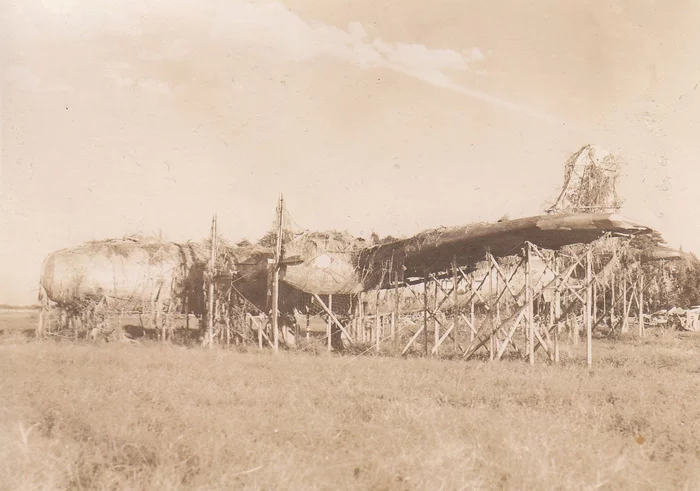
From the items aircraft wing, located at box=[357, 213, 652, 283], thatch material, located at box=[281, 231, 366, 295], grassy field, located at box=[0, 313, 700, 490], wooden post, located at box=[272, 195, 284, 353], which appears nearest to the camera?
grassy field, located at box=[0, 313, 700, 490]

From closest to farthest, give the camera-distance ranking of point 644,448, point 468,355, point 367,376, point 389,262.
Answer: point 644,448
point 367,376
point 468,355
point 389,262

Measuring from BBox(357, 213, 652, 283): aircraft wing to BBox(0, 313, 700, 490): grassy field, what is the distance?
3329 mm

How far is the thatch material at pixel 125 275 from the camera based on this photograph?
70.1 ft

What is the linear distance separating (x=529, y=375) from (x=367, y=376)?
11.0 feet

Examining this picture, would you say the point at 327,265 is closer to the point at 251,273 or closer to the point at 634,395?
the point at 251,273

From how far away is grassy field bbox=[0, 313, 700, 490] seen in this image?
5.50 m

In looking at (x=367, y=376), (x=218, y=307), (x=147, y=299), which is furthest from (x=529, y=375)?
(x=147, y=299)

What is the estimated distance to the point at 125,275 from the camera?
2191 cm

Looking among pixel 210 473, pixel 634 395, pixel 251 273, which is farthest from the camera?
pixel 251 273

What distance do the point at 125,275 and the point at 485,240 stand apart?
14371 millimetres

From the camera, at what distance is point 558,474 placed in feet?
18.3

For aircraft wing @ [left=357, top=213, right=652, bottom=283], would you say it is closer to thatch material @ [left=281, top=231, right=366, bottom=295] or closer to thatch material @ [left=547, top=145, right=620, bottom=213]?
thatch material @ [left=281, top=231, right=366, bottom=295]

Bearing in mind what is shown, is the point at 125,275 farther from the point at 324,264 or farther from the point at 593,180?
the point at 593,180

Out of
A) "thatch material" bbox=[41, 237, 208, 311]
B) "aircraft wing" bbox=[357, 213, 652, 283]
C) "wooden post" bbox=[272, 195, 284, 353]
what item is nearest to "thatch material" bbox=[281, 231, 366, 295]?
"wooden post" bbox=[272, 195, 284, 353]
